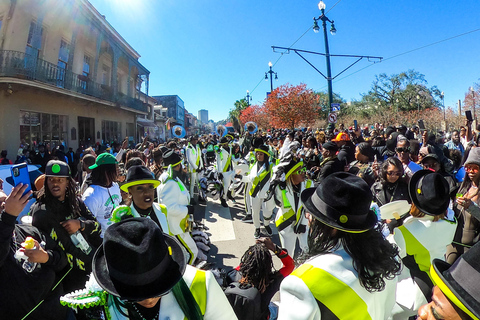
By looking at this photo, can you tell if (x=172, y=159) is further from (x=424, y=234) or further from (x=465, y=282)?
(x=465, y=282)

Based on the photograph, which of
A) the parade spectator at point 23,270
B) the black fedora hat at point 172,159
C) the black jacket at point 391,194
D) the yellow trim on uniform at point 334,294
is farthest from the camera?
the black fedora hat at point 172,159

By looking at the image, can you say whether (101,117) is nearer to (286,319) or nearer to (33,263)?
(33,263)

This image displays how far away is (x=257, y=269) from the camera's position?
2.48 metres

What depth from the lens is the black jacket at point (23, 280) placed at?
5.97 feet

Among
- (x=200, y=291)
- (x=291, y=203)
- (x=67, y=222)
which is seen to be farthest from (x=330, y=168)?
(x=67, y=222)

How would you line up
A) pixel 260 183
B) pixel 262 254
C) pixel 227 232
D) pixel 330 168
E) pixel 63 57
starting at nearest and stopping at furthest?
pixel 262 254 < pixel 330 168 < pixel 260 183 < pixel 227 232 < pixel 63 57

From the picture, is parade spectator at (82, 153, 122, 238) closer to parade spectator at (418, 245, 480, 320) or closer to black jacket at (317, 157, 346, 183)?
black jacket at (317, 157, 346, 183)

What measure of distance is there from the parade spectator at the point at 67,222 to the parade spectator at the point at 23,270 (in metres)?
0.18

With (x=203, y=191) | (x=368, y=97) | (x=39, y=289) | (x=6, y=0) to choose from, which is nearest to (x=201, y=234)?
(x=39, y=289)

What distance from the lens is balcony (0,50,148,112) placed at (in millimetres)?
11312

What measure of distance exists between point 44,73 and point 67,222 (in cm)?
1400

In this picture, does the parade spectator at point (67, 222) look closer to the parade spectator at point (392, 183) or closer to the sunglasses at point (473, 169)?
the parade spectator at point (392, 183)

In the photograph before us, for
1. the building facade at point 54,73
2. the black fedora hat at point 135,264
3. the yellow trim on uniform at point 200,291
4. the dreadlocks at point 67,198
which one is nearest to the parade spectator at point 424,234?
the yellow trim on uniform at point 200,291

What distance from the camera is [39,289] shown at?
2061mm
